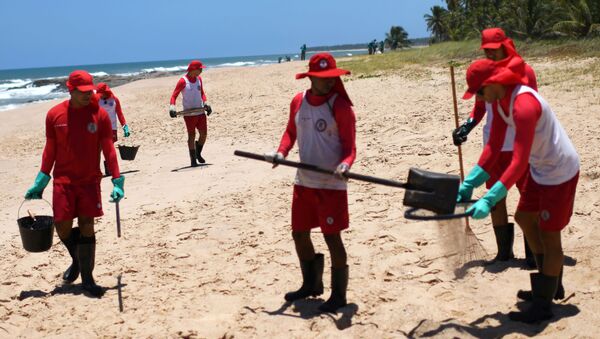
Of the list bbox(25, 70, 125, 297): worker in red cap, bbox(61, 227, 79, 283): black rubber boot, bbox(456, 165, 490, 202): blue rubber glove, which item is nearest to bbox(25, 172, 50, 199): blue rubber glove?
bbox(25, 70, 125, 297): worker in red cap

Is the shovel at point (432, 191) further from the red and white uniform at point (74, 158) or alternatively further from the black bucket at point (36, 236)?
the black bucket at point (36, 236)

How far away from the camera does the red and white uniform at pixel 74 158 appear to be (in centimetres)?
573

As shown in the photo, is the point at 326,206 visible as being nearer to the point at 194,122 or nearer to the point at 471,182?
the point at 471,182

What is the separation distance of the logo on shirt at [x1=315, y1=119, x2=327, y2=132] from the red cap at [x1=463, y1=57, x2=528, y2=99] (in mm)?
1026

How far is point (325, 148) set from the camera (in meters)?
4.95

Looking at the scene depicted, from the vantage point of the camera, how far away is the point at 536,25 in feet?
Result: 118

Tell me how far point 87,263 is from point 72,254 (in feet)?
1.04

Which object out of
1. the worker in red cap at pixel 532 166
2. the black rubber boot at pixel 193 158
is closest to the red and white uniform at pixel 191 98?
the black rubber boot at pixel 193 158

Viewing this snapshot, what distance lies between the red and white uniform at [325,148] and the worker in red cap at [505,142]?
122 cm

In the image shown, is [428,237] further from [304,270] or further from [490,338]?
[490,338]

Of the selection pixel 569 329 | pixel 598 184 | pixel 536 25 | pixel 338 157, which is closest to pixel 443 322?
pixel 569 329

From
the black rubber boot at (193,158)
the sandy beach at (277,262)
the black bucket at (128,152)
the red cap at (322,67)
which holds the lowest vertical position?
the sandy beach at (277,262)

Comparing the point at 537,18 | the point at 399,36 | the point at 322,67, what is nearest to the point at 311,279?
the point at 322,67

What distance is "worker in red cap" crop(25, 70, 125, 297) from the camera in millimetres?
5723
